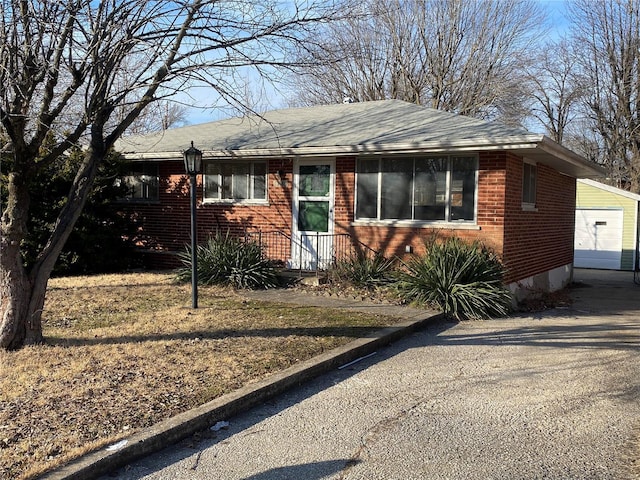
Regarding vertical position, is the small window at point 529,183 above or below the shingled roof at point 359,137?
below

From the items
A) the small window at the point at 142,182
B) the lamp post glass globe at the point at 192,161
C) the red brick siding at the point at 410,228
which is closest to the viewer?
the lamp post glass globe at the point at 192,161

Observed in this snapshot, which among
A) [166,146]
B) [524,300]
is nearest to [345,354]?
[524,300]

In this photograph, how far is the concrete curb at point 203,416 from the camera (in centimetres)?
372

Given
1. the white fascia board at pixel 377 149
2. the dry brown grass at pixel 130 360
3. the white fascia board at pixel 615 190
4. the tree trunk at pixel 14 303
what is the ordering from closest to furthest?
the dry brown grass at pixel 130 360 → the tree trunk at pixel 14 303 → the white fascia board at pixel 377 149 → the white fascia board at pixel 615 190

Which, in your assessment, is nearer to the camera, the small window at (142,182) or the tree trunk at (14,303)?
the tree trunk at (14,303)

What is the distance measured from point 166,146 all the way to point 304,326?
27.3ft

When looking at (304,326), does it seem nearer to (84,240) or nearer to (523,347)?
(523,347)

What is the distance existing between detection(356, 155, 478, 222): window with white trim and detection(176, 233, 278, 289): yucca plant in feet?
7.29

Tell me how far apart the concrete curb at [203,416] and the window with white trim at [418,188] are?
447 centimetres

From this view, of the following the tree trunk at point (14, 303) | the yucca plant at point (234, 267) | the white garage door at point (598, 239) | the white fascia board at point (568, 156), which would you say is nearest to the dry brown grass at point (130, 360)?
the tree trunk at point (14, 303)

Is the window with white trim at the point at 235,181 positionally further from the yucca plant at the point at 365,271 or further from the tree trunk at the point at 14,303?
the tree trunk at the point at 14,303

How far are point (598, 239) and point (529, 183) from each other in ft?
37.9

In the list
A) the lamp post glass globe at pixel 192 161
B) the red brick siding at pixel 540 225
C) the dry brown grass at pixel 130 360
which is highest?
the lamp post glass globe at pixel 192 161

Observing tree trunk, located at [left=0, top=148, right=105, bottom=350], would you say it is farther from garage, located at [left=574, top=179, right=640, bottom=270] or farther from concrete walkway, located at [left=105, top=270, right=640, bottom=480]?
garage, located at [left=574, top=179, right=640, bottom=270]
